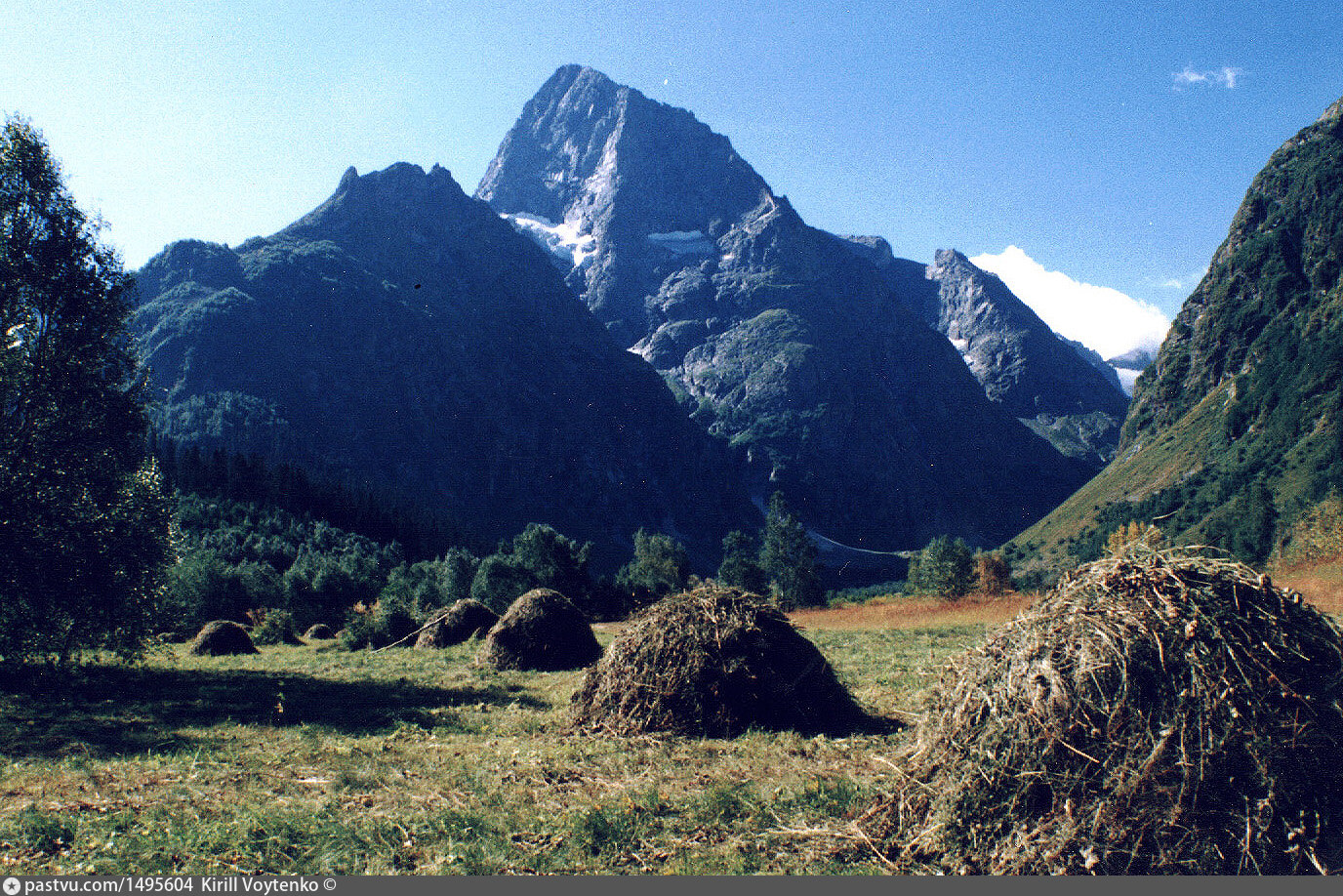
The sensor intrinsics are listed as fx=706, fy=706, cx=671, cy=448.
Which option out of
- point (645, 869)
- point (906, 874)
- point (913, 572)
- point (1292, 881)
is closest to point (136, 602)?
point (645, 869)

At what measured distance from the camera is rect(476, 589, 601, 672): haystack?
22188mm

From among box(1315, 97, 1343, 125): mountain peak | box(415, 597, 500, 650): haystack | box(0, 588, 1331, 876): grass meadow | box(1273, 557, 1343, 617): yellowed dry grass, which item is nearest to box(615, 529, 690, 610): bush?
box(415, 597, 500, 650): haystack

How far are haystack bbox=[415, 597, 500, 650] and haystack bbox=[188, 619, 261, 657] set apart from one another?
8.27 meters

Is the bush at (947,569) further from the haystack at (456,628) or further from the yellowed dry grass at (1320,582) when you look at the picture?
the haystack at (456,628)

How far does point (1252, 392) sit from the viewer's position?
143625 millimetres

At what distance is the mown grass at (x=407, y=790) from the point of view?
23.5 feet

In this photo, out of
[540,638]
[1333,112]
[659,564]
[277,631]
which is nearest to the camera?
[540,638]

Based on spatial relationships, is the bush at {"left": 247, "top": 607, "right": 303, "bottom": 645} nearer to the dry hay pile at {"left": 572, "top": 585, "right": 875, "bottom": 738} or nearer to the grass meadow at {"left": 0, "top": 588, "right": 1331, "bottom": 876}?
the grass meadow at {"left": 0, "top": 588, "right": 1331, "bottom": 876}

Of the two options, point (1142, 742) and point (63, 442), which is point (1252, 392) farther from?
point (63, 442)

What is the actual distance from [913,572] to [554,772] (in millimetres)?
103580

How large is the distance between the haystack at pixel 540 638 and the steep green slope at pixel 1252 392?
10152 cm

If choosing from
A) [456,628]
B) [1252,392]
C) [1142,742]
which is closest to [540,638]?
[456,628]

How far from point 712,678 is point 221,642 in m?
27.4

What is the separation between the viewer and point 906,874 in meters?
6.55
